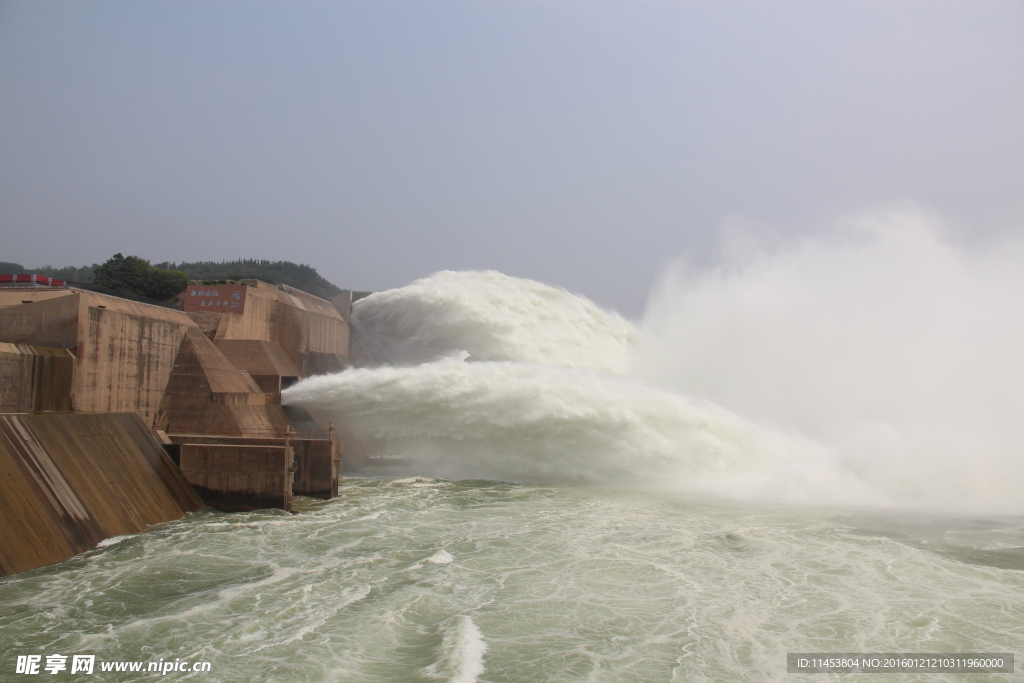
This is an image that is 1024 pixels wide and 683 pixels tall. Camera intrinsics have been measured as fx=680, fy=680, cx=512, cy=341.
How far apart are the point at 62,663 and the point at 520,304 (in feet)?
97.1

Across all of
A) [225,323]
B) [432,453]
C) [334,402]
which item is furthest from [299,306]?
[432,453]

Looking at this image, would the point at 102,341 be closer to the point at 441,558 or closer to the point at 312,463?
the point at 312,463

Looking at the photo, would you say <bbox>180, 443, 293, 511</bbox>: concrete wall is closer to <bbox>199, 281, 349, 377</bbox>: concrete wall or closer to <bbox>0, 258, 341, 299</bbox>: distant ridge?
<bbox>199, 281, 349, 377</bbox>: concrete wall

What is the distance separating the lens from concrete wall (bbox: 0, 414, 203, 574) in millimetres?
12828

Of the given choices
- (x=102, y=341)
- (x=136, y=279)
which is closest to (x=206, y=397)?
(x=102, y=341)

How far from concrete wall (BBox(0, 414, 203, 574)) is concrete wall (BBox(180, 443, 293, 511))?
440 millimetres

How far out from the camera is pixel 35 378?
17.2 meters

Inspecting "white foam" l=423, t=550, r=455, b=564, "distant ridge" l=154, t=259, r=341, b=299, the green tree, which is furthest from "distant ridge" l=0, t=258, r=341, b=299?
"white foam" l=423, t=550, r=455, b=564

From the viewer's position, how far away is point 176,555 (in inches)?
539

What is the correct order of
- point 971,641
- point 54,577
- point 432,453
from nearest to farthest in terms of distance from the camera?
point 971,641 → point 54,577 → point 432,453

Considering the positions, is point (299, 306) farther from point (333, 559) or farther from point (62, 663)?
point (62, 663)

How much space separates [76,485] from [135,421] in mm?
3430

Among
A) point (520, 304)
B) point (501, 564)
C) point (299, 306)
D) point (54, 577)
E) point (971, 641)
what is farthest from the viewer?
point (520, 304)

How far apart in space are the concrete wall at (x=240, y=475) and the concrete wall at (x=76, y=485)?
44 cm
